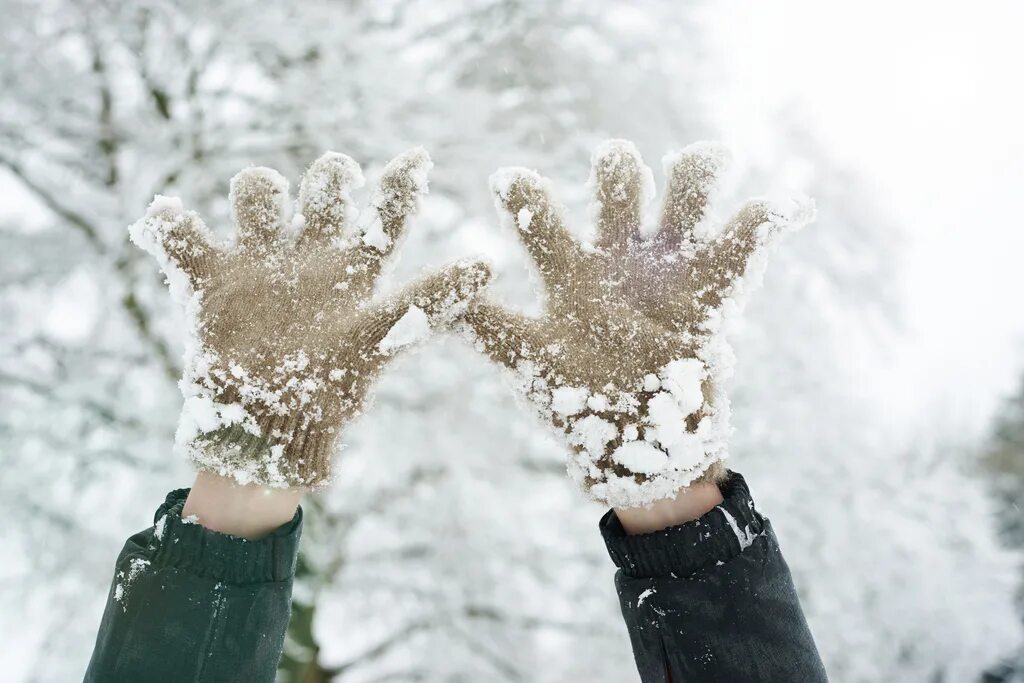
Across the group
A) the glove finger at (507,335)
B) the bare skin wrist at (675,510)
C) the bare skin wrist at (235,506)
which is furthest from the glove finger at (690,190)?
the bare skin wrist at (235,506)

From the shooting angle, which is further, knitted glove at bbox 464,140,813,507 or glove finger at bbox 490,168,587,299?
glove finger at bbox 490,168,587,299

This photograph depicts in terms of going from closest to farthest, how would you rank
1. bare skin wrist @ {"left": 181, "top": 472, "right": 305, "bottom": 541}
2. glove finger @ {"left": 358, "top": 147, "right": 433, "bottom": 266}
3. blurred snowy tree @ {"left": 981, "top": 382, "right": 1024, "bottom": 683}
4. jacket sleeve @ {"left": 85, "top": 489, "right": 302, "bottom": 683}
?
1. jacket sleeve @ {"left": 85, "top": 489, "right": 302, "bottom": 683}
2. bare skin wrist @ {"left": 181, "top": 472, "right": 305, "bottom": 541}
3. glove finger @ {"left": 358, "top": 147, "right": 433, "bottom": 266}
4. blurred snowy tree @ {"left": 981, "top": 382, "right": 1024, "bottom": 683}

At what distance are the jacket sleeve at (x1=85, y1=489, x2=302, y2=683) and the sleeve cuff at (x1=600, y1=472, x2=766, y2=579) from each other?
662 millimetres

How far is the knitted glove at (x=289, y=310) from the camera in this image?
120 cm

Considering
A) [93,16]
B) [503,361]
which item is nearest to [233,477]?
[503,361]

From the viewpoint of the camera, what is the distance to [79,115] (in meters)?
3.71

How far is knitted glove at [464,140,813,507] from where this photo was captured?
1.21 metres

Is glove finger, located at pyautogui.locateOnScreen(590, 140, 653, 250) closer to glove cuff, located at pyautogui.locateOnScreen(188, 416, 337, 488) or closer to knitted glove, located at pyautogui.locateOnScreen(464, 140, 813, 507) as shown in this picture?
knitted glove, located at pyautogui.locateOnScreen(464, 140, 813, 507)

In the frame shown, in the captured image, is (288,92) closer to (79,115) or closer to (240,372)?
(79,115)

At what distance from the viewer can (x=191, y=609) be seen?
1.02 meters

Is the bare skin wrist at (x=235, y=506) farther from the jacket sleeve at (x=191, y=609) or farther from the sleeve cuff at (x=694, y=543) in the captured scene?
the sleeve cuff at (x=694, y=543)

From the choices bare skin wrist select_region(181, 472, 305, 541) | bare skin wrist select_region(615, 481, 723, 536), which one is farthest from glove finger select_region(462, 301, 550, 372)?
bare skin wrist select_region(181, 472, 305, 541)

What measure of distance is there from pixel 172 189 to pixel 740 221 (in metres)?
3.51

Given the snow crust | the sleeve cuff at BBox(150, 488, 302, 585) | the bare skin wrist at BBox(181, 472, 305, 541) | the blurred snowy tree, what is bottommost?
the sleeve cuff at BBox(150, 488, 302, 585)
